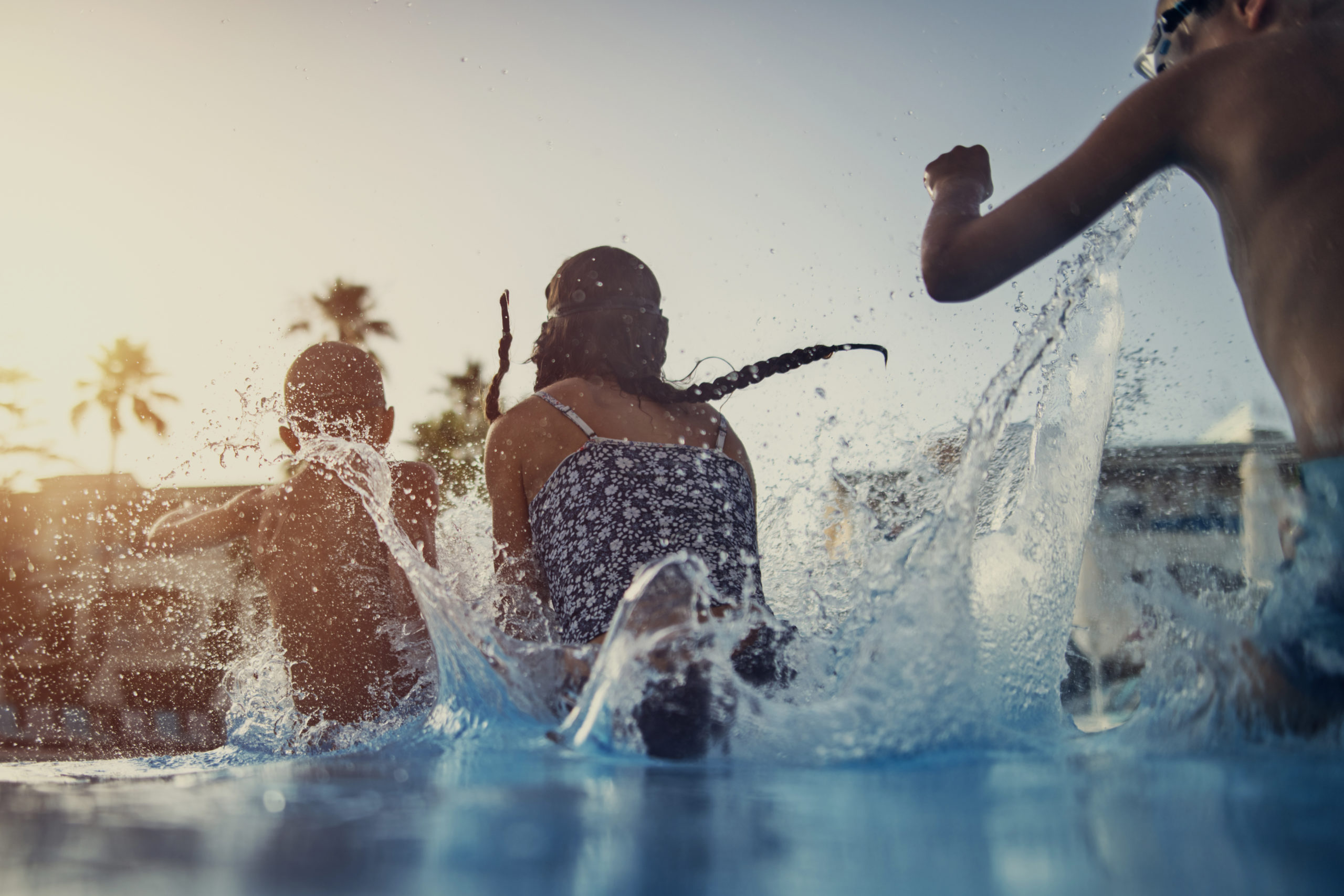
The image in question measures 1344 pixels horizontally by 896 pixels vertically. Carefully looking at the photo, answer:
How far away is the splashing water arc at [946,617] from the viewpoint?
163 centimetres

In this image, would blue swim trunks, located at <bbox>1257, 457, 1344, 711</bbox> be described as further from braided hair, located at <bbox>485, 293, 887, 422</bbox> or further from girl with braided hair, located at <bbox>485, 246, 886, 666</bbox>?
braided hair, located at <bbox>485, 293, 887, 422</bbox>

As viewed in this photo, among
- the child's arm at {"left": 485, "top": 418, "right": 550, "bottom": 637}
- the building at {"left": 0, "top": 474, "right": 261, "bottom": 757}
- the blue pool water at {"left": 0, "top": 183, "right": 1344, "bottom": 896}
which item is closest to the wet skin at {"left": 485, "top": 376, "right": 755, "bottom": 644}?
the child's arm at {"left": 485, "top": 418, "right": 550, "bottom": 637}

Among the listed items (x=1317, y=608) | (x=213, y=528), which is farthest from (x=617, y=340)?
(x=213, y=528)

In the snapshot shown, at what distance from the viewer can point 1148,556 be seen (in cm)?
207

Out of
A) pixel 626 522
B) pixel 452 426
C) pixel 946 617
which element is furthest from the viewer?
pixel 452 426

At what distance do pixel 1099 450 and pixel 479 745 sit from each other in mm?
2141

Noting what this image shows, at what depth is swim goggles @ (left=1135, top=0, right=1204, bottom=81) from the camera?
72.8 inches

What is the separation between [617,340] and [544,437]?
0.46 m

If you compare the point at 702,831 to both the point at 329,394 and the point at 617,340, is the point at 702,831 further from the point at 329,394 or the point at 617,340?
the point at 329,394

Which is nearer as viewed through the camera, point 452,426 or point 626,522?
point 626,522

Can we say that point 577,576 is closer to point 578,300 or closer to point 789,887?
point 578,300

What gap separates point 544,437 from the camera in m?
2.58

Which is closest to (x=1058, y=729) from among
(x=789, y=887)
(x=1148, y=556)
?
(x=1148, y=556)

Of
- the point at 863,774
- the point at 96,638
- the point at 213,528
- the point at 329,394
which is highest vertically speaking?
the point at 329,394
